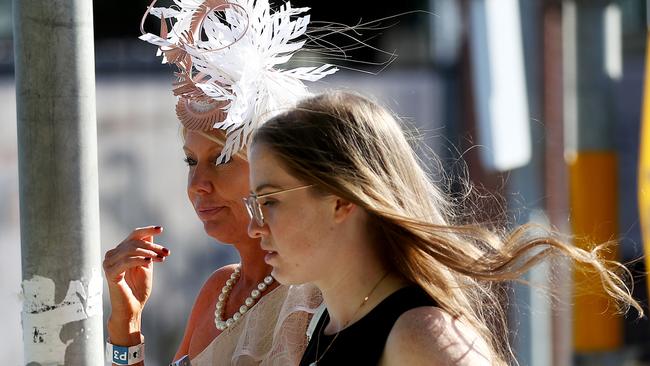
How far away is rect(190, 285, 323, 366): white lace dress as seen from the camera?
2.51 m

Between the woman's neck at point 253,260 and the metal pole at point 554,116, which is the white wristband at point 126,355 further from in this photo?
the metal pole at point 554,116

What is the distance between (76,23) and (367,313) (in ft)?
2.60

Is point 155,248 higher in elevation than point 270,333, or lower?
higher

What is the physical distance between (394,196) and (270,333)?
659mm

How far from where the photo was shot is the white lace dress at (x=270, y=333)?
2.51m

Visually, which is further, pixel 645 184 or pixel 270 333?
pixel 645 184

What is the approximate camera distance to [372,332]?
204 cm

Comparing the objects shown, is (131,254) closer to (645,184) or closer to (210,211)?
(210,211)

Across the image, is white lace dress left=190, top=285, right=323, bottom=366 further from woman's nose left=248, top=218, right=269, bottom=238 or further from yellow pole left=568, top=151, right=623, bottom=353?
yellow pole left=568, top=151, right=623, bottom=353

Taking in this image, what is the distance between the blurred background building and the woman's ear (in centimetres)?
280

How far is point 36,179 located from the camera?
2043 mm

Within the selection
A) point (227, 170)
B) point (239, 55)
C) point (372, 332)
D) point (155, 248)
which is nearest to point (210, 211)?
point (227, 170)

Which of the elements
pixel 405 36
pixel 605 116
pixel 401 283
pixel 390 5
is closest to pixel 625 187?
pixel 605 116

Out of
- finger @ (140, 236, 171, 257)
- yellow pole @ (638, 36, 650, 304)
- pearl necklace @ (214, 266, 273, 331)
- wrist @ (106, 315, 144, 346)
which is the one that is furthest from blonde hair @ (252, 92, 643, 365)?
yellow pole @ (638, 36, 650, 304)
